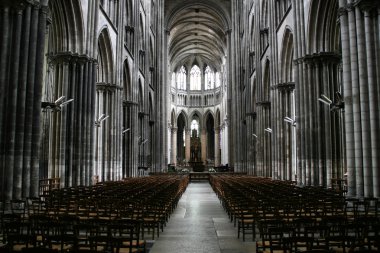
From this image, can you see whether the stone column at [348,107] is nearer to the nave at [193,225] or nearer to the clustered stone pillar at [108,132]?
the nave at [193,225]

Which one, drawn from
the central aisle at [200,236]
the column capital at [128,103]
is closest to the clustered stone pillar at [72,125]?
the central aisle at [200,236]

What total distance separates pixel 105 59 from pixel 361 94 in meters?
20.7

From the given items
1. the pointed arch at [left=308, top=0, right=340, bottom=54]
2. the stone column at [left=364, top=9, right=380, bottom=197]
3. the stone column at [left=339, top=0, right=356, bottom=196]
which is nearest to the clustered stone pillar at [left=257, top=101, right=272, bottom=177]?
the pointed arch at [left=308, top=0, right=340, bottom=54]

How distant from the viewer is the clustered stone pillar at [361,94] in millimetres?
13641

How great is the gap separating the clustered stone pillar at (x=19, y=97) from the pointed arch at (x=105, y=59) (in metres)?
13.4

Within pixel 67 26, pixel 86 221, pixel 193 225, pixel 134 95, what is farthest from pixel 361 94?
pixel 134 95

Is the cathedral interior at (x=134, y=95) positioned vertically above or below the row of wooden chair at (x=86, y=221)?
above

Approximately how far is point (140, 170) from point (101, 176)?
1235 centimetres

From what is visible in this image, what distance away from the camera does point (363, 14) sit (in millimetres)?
14242

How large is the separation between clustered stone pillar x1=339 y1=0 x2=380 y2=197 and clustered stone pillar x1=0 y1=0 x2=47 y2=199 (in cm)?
1261

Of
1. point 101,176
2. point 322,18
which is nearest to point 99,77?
point 101,176

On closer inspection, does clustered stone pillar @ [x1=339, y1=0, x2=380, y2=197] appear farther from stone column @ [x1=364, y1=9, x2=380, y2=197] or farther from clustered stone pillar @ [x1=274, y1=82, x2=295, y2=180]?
clustered stone pillar @ [x1=274, y1=82, x2=295, y2=180]

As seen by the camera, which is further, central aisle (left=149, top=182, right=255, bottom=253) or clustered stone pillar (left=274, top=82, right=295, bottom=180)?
clustered stone pillar (left=274, top=82, right=295, bottom=180)

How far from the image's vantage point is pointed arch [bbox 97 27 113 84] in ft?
92.8
